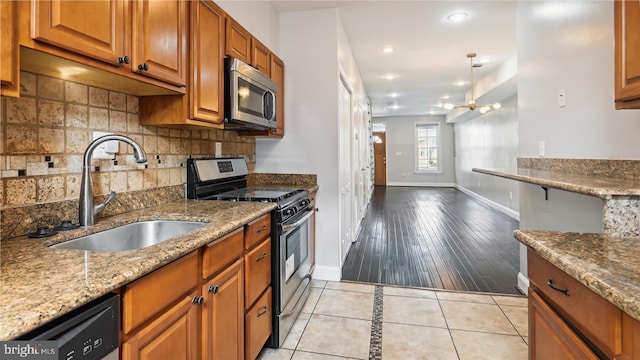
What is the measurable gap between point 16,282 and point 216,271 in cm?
67

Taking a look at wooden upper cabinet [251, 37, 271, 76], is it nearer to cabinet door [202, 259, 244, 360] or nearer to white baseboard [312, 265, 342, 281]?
cabinet door [202, 259, 244, 360]

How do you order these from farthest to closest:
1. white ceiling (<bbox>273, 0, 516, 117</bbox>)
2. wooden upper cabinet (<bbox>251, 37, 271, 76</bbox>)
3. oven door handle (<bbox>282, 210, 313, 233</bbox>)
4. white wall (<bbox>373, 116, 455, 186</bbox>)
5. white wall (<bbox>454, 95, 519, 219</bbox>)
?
1. white wall (<bbox>373, 116, 455, 186</bbox>)
2. white wall (<bbox>454, 95, 519, 219</bbox>)
3. white ceiling (<bbox>273, 0, 516, 117</bbox>)
4. wooden upper cabinet (<bbox>251, 37, 271, 76</bbox>)
5. oven door handle (<bbox>282, 210, 313, 233</bbox>)

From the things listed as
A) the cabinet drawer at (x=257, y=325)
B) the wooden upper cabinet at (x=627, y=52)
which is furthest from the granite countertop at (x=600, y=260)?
the cabinet drawer at (x=257, y=325)

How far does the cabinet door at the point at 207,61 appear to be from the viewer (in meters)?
1.70

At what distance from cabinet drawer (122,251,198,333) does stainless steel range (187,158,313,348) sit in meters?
0.86

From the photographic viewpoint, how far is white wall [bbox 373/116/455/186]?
11.5m

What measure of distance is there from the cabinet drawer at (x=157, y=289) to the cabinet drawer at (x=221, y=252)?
0.06 meters

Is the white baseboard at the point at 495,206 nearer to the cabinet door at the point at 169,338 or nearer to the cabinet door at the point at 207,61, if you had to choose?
the cabinet door at the point at 207,61

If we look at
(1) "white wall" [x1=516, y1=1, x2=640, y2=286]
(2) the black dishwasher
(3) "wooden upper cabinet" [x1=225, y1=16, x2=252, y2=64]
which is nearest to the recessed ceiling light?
(1) "white wall" [x1=516, y1=1, x2=640, y2=286]

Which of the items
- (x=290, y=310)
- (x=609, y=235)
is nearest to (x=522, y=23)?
(x=609, y=235)

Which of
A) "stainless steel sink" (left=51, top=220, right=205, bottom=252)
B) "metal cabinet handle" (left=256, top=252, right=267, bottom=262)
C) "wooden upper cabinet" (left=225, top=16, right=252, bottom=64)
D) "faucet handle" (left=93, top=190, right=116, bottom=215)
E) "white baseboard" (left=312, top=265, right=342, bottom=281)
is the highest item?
"wooden upper cabinet" (left=225, top=16, right=252, bottom=64)

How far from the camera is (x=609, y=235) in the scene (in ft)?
3.74

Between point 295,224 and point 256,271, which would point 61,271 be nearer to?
point 256,271

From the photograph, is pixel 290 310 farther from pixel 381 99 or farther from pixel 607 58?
pixel 381 99
